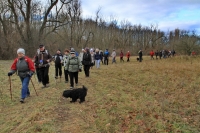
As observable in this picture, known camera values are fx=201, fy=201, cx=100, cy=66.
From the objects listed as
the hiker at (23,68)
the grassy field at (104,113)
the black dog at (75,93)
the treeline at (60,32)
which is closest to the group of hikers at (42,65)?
the hiker at (23,68)

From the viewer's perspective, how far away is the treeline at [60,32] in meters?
31.3

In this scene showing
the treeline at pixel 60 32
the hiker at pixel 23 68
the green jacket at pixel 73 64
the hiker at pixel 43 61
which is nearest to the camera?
the hiker at pixel 23 68

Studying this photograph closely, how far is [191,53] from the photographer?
3019 centimetres

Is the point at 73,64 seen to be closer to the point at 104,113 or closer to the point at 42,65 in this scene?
the point at 42,65

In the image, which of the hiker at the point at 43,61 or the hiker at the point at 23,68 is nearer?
Answer: the hiker at the point at 23,68

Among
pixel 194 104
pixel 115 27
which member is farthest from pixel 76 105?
pixel 115 27

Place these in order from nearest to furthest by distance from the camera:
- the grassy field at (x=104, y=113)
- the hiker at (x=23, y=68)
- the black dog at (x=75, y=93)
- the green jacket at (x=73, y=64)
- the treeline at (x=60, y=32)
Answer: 1. the grassy field at (x=104, y=113)
2. the black dog at (x=75, y=93)
3. the hiker at (x=23, y=68)
4. the green jacket at (x=73, y=64)
5. the treeline at (x=60, y=32)

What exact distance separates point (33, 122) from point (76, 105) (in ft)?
5.92

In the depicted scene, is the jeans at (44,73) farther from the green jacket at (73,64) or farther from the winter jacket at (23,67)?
the winter jacket at (23,67)

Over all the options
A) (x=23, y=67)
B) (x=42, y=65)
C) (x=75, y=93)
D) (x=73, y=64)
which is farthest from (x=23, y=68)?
(x=73, y=64)

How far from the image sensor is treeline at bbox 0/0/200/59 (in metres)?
31.3

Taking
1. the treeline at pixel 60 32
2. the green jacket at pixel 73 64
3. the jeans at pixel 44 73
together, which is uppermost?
the treeline at pixel 60 32

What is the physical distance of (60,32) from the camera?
145 feet

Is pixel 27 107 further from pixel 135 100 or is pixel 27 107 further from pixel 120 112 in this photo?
pixel 135 100
